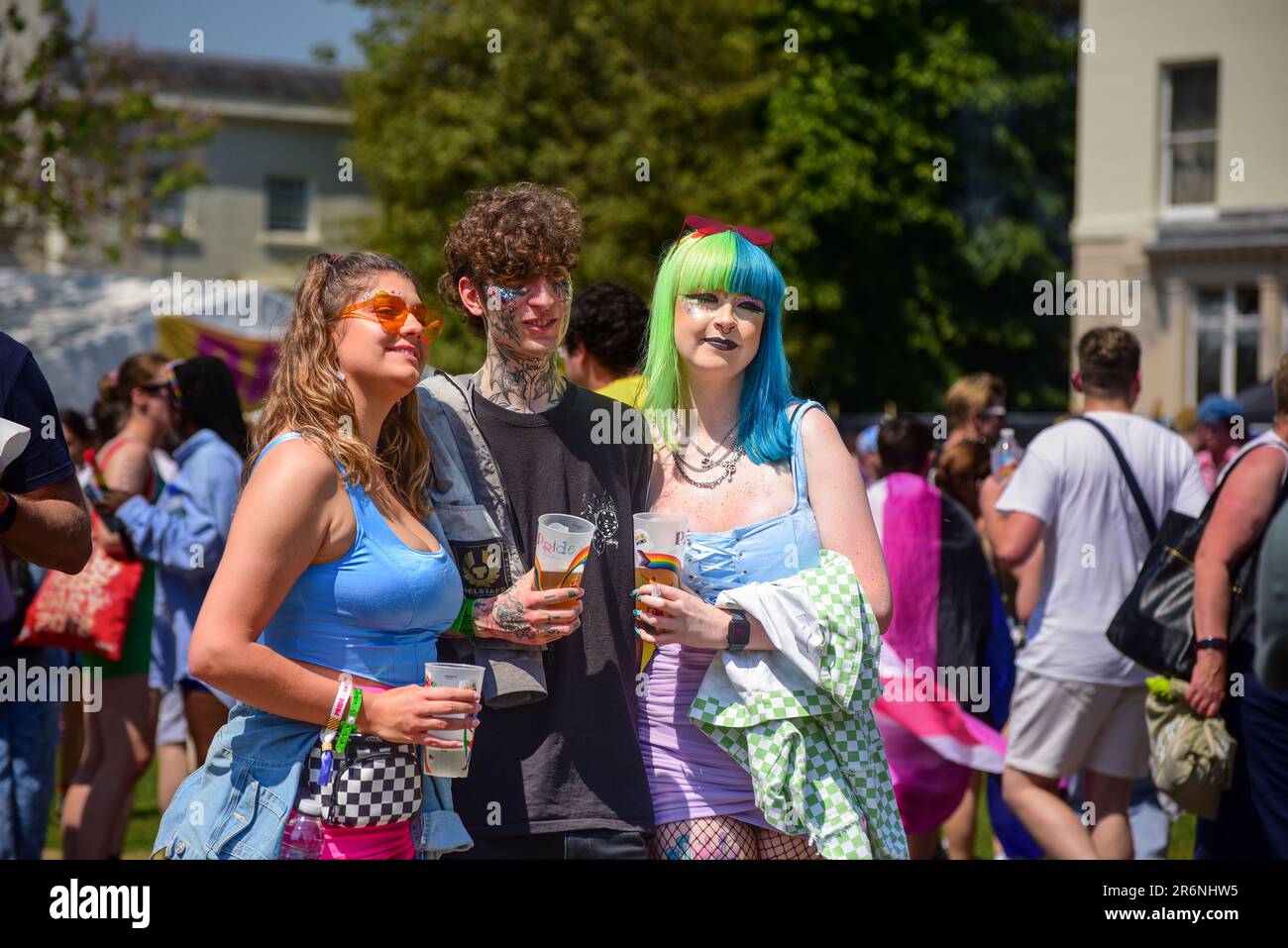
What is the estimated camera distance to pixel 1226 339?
909 inches

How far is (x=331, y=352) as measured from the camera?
2.89 m

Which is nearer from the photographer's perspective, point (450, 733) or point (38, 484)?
point (450, 733)

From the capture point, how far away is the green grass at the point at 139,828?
653 cm

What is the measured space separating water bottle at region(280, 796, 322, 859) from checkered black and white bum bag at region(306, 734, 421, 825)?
0.02m

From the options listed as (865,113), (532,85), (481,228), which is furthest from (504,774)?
(865,113)

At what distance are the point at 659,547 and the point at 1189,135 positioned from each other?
2294cm

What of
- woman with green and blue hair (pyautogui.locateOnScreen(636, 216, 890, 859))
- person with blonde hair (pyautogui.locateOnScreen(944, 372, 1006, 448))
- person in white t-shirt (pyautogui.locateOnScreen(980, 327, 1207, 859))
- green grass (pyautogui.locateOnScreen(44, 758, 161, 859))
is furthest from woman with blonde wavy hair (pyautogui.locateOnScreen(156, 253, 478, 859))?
person with blonde hair (pyautogui.locateOnScreen(944, 372, 1006, 448))

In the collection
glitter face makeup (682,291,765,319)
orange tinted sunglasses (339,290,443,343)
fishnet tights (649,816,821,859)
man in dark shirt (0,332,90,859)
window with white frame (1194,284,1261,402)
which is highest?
window with white frame (1194,284,1261,402)

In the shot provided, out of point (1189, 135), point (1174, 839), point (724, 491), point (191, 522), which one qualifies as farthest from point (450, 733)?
point (1189, 135)

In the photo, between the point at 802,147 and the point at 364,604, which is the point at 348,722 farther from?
the point at 802,147

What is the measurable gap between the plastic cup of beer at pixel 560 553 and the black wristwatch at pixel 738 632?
0.42 meters

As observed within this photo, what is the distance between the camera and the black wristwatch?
10.3 feet

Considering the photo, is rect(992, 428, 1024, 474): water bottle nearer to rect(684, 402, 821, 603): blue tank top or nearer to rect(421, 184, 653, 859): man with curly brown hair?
rect(684, 402, 821, 603): blue tank top
